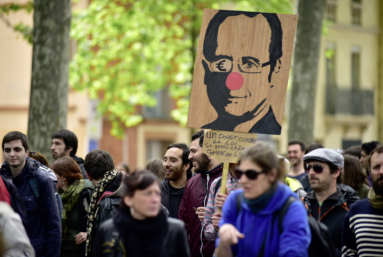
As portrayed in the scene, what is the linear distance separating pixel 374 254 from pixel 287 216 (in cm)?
120

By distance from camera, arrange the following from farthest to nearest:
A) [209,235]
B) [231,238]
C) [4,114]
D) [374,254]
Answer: [4,114] < [209,235] < [374,254] < [231,238]

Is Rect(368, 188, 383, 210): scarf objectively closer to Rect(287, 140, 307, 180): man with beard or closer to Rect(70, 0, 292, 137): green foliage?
Rect(287, 140, 307, 180): man with beard

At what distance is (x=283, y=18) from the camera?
5.09 meters

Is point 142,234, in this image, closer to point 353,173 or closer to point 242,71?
point 242,71

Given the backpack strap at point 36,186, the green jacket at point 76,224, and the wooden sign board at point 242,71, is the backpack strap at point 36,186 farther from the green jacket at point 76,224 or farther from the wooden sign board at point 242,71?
the wooden sign board at point 242,71

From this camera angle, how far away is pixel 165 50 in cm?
1862

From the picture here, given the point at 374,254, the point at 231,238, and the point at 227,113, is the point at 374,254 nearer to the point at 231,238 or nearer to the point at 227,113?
the point at 231,238

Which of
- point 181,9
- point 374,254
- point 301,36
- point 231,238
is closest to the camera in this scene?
point 231,238

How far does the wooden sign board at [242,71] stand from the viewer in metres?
4.98

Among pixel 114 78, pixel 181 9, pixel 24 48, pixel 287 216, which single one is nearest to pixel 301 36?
pixel 181 9

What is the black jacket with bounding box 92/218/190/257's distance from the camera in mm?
3586

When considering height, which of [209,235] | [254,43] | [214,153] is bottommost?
[209,235]

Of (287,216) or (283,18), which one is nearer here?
(287,216)

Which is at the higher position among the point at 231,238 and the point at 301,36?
the point at 301,36
